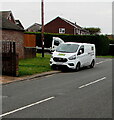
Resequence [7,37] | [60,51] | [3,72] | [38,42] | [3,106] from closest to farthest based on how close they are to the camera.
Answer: [3,106] < [3,72] < [60,51] < [7,37] < [38,42]


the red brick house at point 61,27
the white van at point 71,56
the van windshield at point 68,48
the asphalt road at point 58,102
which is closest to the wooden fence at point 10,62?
the asphalt road at point 58,102

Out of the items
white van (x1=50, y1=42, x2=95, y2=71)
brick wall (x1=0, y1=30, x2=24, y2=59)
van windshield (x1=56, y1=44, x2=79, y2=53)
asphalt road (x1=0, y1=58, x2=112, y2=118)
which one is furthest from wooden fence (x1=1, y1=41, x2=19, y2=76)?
brick wall (x1=0, y1=30, x2=24, y2=59)

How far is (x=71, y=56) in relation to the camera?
20188 mm

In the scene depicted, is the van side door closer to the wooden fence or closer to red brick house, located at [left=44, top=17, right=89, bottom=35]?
the wooden fence

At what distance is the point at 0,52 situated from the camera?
56.2 ft

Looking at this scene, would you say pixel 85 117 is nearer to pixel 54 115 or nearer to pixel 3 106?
pixel 54 115

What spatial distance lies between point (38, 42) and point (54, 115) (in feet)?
129

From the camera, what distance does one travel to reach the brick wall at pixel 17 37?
2530 cm

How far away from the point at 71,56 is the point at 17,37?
801 centimetres

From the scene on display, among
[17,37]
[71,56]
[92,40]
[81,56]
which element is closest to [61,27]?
[92,40]

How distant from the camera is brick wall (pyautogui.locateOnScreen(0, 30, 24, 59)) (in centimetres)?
2530

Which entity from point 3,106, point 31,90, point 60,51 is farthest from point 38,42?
point 3,106

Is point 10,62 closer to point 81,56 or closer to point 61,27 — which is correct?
point 81,56

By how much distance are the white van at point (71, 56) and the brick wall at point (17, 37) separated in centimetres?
585
